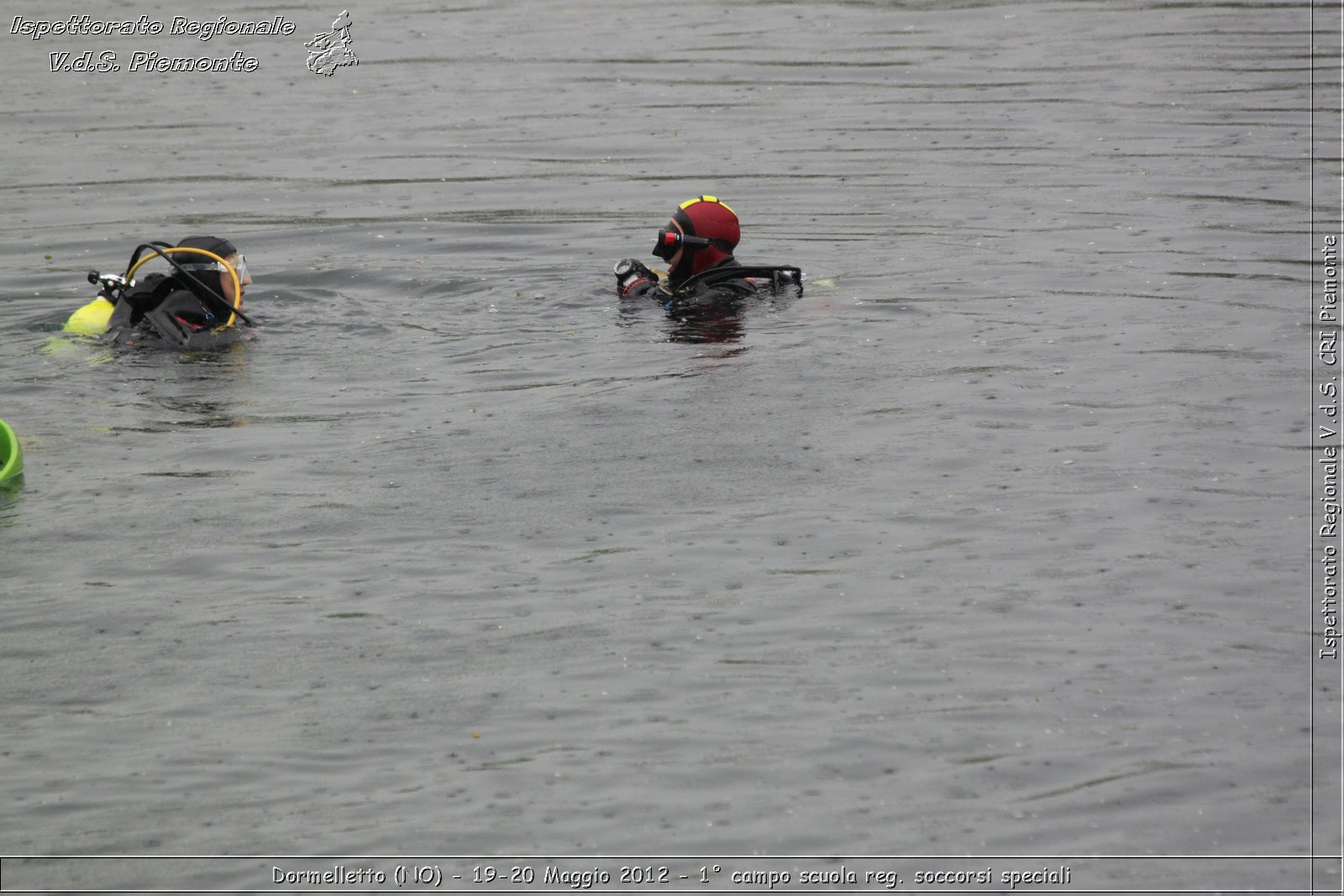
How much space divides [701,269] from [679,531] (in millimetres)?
4290

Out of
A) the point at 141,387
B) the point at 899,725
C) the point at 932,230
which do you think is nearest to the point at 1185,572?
the point at 899,725

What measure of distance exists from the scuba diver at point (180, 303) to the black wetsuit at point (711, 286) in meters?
2.67

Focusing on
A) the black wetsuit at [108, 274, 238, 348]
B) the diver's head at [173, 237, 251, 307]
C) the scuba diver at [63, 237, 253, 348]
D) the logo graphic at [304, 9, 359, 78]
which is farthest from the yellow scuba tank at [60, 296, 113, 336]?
the logo graphic at [304, 9, 359, 78]

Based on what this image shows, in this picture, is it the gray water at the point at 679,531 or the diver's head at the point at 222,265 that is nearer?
the gray water at the point at 679,531

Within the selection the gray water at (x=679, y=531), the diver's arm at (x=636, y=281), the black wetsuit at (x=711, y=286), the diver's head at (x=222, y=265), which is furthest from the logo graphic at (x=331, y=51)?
the diver's head at (x=222, y=265)

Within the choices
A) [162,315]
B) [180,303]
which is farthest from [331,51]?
[162,315]

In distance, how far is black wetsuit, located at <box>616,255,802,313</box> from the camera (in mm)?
11242

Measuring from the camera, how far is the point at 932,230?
13.5 meters

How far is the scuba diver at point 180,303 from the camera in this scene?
10.1 m

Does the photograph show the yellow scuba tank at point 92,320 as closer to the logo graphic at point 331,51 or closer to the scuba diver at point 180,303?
the scuba diver at point 180,303

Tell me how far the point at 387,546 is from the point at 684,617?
155 cm

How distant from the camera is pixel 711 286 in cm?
1140

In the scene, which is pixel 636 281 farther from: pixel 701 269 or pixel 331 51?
pixel 331 51

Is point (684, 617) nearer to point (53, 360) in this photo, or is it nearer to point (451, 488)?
point (451, 488)
